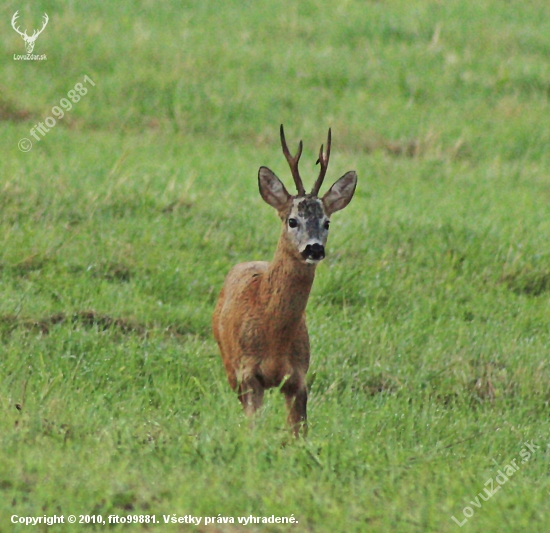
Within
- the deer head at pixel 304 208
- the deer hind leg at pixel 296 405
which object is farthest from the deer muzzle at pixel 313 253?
the deer hind leg at pixel 296 405

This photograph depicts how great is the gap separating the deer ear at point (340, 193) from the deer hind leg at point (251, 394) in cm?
113

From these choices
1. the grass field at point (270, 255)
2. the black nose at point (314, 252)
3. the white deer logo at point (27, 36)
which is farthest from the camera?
the white deer logo at point (27, 36)

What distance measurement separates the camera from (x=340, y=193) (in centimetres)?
669

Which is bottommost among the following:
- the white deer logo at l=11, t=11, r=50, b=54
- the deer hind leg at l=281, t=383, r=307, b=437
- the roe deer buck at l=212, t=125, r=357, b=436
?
the deer hind leg at l=281, t=383, r=307, b=437

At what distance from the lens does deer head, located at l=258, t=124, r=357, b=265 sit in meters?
6.07

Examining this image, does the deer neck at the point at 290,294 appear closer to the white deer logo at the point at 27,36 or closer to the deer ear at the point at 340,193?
the deer ear at the point at 340,193

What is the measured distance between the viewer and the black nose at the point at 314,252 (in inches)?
235

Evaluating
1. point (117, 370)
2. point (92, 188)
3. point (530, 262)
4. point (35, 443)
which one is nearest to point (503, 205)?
point (530, 262)

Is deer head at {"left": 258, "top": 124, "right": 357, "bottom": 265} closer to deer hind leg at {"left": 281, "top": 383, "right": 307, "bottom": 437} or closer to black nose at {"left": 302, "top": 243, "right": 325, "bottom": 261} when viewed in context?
black nose at {"left": 302, "top": 243, "right": 325, "bottom": 261}

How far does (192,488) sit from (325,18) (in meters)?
14.1

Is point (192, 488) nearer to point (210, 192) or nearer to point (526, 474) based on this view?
point (526, 474)

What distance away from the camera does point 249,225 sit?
413 inches

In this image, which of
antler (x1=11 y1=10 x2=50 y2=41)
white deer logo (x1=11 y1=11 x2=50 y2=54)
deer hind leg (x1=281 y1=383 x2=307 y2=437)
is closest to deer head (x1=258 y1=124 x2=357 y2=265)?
deer hind leg (x1=281 y1=383 x2=307 y2=437)

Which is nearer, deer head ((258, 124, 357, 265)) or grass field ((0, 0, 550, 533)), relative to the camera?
grass field ((0, 0, 550, 533))
